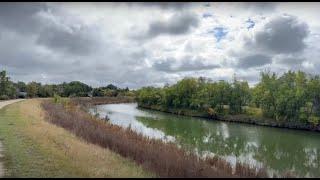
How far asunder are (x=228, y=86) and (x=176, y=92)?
50.5 ft

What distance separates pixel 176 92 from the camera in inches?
3071

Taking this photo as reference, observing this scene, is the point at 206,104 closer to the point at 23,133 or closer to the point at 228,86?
the point at 228,86

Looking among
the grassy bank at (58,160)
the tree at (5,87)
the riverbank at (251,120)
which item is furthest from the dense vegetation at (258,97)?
the grassy bank at (58,160)

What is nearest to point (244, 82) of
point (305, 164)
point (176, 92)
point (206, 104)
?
point (206, 104)

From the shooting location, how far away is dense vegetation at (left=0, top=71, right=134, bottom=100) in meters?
69.3

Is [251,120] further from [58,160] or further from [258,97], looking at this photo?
[58,160]

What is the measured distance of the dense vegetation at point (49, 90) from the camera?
6933 centimetres

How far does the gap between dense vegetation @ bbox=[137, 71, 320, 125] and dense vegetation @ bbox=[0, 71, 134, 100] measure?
2893 centimetres

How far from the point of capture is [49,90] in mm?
99938

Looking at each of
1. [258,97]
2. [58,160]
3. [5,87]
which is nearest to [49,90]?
[5,87]

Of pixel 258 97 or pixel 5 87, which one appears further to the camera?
pixel 5 87

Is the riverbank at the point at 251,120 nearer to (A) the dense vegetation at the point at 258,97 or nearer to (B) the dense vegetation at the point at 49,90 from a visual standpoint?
(A) the dense vegetation at the point at 258,97

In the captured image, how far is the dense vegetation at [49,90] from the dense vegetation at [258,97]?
2893 centimetres

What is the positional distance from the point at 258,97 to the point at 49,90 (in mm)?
59225
